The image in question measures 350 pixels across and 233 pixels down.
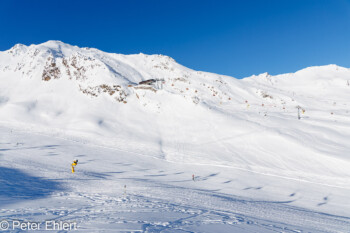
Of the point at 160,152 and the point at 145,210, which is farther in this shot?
the point at 160,152

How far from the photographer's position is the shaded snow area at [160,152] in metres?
10.5

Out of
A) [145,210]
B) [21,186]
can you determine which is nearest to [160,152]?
[21,186]

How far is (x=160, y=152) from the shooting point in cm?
2900

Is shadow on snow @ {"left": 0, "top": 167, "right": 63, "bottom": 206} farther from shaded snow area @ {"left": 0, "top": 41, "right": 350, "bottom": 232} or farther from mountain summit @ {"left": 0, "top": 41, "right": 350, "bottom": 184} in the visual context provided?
mountain summit @ {"left": 0, "top": 41, "right": 350, "bottom": 184}

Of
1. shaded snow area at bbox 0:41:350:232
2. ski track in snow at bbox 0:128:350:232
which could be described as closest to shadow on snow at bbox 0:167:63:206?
shaded snow area at bbox 0:41:350:232

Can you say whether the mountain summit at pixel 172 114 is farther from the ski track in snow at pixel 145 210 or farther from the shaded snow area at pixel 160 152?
the ski track in snow at pixel 145 210

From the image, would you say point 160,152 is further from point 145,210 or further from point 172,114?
point 145,210

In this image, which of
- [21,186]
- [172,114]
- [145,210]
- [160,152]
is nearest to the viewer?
[145,210]

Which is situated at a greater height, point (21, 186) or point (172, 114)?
point (172, 114)

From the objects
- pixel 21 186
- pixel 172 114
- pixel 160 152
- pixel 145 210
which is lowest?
pixel 145 210

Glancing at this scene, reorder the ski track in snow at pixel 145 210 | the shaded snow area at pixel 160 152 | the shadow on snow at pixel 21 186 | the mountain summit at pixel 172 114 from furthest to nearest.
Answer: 1. the mountain summit at pixel 172 114
2. the shadow on snow at pixel 21 186
3. the shaded snow area at pixel 160 152
4. the ski track in snow at pixel 145 210

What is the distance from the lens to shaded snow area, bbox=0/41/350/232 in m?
10.5

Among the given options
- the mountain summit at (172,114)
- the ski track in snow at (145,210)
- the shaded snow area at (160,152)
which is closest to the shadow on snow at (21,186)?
the shaded snow area at (160,152)

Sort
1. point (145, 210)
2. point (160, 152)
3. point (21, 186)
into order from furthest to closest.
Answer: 1. point (160, 152)
2. point (21, 186)
3. point (145, 210)
